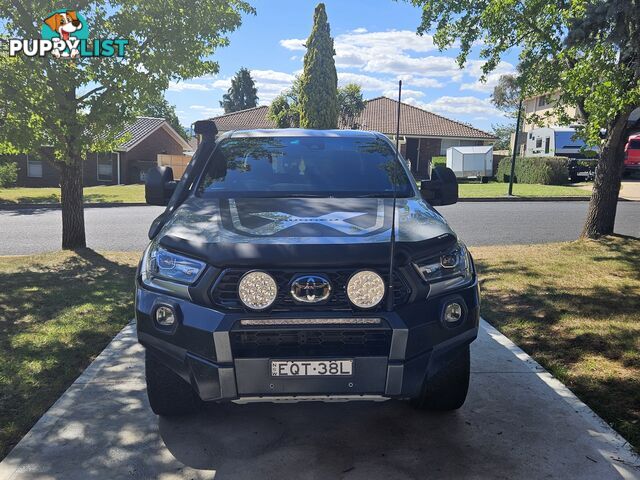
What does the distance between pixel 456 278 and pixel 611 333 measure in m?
2.80

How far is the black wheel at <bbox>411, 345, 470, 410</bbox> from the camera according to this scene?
3.22 m

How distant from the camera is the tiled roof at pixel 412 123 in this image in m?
40.2

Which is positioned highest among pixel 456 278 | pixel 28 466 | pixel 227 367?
pixel 456 278

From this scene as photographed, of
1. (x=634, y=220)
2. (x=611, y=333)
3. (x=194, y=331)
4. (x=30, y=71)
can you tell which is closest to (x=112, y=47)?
(x=30, y=71)

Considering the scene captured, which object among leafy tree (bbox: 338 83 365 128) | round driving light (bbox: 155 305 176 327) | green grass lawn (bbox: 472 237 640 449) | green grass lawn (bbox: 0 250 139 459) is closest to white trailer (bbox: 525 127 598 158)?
leafy tree (bbox: 338 83 365 128)

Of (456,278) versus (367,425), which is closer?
(456,278)

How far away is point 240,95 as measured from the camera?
86.7 metres

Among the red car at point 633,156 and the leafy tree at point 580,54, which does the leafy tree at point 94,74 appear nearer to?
the leafy tree at point 580,54

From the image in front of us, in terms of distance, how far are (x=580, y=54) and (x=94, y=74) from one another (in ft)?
23.7

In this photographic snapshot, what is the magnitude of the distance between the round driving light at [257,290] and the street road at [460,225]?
7741 millimetres

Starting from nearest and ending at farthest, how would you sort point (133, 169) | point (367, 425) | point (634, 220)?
point (367, 425), point (634, 220), point (133, 169)

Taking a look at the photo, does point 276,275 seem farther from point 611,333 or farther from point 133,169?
point 133,169

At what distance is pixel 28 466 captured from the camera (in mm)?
2885

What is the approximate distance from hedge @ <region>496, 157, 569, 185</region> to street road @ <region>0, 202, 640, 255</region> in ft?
31.3
